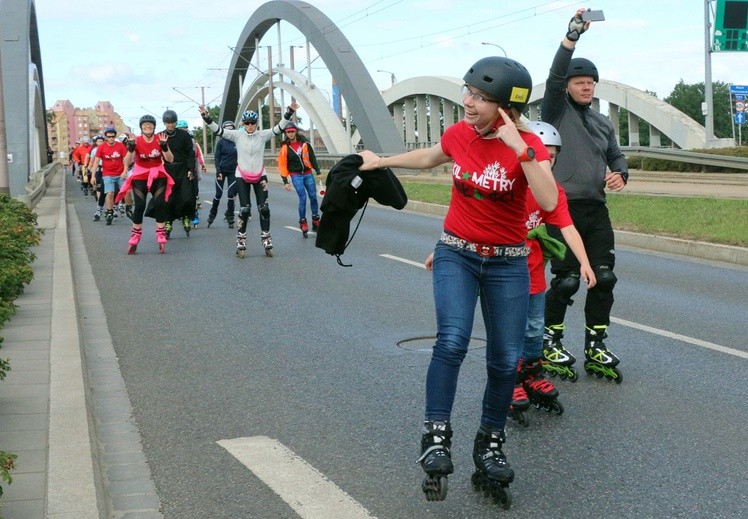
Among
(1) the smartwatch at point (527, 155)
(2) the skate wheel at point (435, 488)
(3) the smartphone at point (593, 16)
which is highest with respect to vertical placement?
(3) the smartphone at point (593, 16)

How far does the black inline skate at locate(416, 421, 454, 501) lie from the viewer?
13.8 ft

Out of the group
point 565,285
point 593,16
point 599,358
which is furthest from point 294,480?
point 593,16

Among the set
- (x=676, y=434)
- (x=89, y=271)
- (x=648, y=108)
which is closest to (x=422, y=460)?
(x=676, y=434)

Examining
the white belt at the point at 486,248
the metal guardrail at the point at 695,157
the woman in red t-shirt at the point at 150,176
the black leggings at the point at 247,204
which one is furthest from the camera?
the metal guardrail at the point at 695,157

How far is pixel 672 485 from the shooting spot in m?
4.63

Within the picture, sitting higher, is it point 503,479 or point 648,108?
point 648,108

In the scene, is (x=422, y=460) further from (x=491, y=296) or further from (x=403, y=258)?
(x=403, y=258)

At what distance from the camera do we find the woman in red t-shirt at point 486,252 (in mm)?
4270

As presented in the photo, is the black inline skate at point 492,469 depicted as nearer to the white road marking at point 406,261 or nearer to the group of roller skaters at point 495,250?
the group of roller skaters at point 495,250

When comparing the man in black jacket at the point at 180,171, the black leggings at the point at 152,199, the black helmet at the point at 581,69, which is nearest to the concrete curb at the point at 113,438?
the black helmet at the point at 581,69

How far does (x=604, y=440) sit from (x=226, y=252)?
10.7 metres

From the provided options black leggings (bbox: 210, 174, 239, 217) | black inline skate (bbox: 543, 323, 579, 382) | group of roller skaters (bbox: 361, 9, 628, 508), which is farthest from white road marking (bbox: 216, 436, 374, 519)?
black leggings (bbox: 210, 174, 239, 217)

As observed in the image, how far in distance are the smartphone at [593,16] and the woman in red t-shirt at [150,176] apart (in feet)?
32.7

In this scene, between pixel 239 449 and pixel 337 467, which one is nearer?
pixel 337 467
